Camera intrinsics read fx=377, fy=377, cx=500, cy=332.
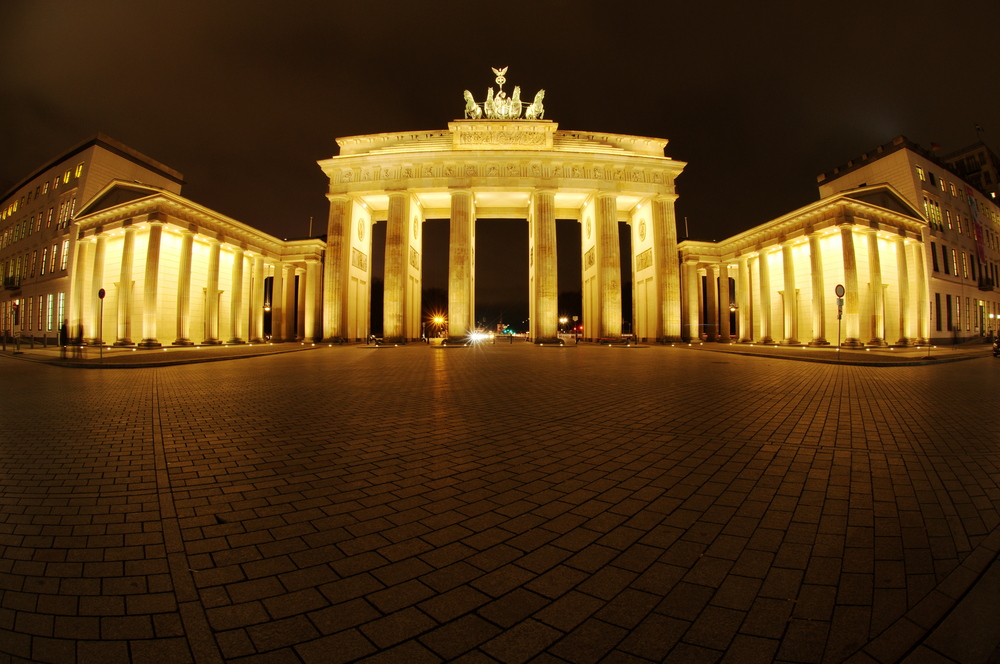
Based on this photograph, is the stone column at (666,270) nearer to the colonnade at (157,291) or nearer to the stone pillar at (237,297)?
the colonnade at (157,291)

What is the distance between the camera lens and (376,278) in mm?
87438

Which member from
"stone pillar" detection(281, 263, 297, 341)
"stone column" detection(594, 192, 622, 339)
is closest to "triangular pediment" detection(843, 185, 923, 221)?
"stone column" detection(594, 192, 622, 339)

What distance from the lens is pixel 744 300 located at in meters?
39.2

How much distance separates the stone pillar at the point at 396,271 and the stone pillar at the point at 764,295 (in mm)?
31790

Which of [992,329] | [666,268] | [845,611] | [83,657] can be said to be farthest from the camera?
[992,329]

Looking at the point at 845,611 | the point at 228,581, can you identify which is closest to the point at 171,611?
the point at 228,581

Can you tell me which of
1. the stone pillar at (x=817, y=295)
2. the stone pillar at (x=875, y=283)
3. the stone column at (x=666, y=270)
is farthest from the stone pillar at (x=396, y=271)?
the stone pillar at (x=875, y=283)

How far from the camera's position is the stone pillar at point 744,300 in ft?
124

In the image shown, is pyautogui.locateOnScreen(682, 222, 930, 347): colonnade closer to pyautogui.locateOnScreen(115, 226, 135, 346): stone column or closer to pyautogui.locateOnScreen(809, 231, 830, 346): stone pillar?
pyautogui.locateOnScreen(809, 231, 830, 346): stone pillar

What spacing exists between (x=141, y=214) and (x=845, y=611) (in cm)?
3859

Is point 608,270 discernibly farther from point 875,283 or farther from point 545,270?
Result: point 875,283

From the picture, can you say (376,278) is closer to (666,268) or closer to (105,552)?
(666,268)

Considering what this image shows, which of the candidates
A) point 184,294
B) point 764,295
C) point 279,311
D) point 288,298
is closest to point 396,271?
point 184,294

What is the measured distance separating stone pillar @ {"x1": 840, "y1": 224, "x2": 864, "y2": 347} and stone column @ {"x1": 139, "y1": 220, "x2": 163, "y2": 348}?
48356mm
